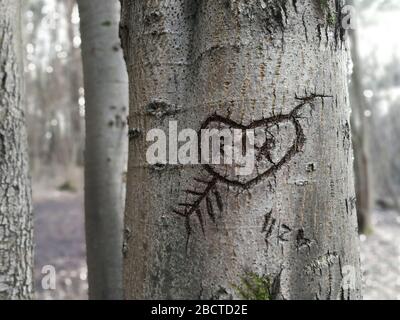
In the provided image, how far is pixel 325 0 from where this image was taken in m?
1.09

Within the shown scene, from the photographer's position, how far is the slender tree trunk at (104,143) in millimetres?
2164

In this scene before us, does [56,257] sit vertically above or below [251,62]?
below

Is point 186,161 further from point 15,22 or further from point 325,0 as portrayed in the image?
point 15,22

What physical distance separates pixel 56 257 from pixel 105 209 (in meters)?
5.07

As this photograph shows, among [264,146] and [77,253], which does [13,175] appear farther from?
[77,253]

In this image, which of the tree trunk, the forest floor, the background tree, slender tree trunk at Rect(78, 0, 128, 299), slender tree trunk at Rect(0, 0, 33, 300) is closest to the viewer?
the tree trunk

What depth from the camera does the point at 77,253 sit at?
23.5ft

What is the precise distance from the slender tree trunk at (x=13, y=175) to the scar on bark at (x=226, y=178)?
1.17 m

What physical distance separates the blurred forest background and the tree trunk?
4.88 metres

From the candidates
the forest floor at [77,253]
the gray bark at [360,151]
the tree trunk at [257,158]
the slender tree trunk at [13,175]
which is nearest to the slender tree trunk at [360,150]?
the gray bark at [360,151]

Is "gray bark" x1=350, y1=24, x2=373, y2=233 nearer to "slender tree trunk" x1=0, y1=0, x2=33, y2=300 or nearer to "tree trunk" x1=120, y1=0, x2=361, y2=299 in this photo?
"slender tree trunk" x1=0, y1=0, x2=33, y2=300

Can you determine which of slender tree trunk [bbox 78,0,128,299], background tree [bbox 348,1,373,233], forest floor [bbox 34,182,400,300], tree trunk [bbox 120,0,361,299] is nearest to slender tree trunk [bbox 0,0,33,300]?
slender tree trunk [bbox 78,0,128,299]

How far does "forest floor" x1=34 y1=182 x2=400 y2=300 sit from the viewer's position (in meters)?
5.22
